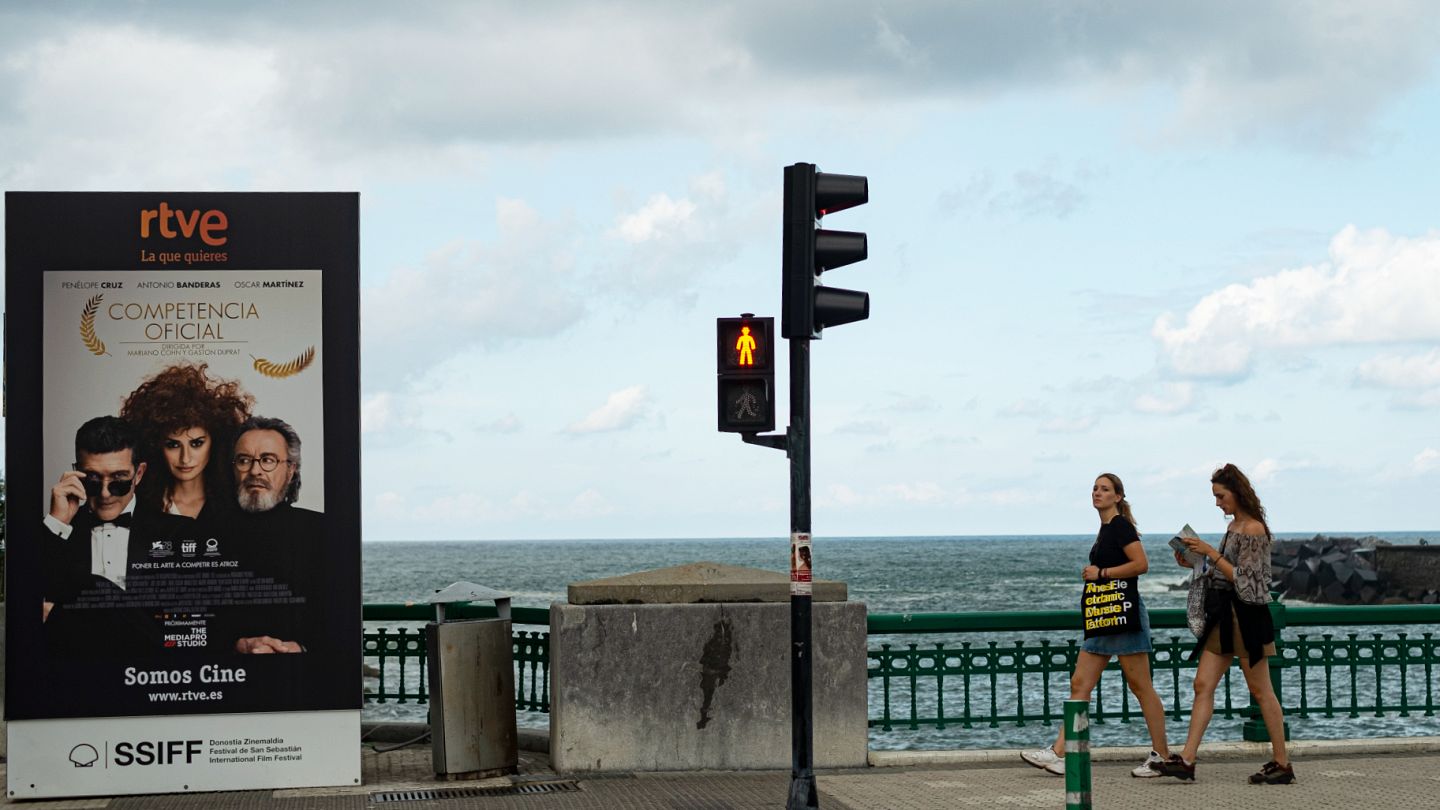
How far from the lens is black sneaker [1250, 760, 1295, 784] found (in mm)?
9812

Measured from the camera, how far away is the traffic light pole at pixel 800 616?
8555mm

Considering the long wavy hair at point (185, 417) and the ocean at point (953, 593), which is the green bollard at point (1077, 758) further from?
the ocean at point (953, 593)

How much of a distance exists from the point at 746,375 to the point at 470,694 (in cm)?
279

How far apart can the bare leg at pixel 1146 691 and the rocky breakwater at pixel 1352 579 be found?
72.0m

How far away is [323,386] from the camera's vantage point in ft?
32.3

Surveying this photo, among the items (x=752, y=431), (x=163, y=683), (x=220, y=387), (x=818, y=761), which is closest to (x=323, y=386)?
Result: (x=220, y=387)

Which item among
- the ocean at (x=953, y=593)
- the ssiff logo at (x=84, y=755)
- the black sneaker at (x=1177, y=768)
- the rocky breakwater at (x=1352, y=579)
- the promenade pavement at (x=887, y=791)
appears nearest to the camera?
the promenade pavement at (x=887, y=791)

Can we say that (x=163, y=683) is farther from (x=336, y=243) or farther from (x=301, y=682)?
(x=336, y=243)

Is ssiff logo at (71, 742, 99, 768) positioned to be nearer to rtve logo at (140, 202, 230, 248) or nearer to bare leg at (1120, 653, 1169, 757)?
rtve logo at (140, 202, 230, 248)

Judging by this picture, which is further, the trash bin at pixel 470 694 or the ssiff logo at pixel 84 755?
the trash bin at pixel 470 694

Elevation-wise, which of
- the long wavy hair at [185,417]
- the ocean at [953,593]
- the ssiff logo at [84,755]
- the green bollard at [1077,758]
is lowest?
the ocean at [953,593]

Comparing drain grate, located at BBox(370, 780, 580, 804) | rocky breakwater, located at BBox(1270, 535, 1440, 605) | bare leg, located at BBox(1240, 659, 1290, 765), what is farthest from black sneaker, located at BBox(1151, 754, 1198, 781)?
rocky breakwater, located at BBox(1270, 535, 1440, 605)

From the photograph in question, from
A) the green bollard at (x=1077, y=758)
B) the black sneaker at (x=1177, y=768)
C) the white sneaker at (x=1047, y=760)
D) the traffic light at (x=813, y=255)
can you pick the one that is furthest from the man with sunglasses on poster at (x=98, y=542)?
the black sneaker at (x=1177, y=768)

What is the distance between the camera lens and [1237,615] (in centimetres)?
988
